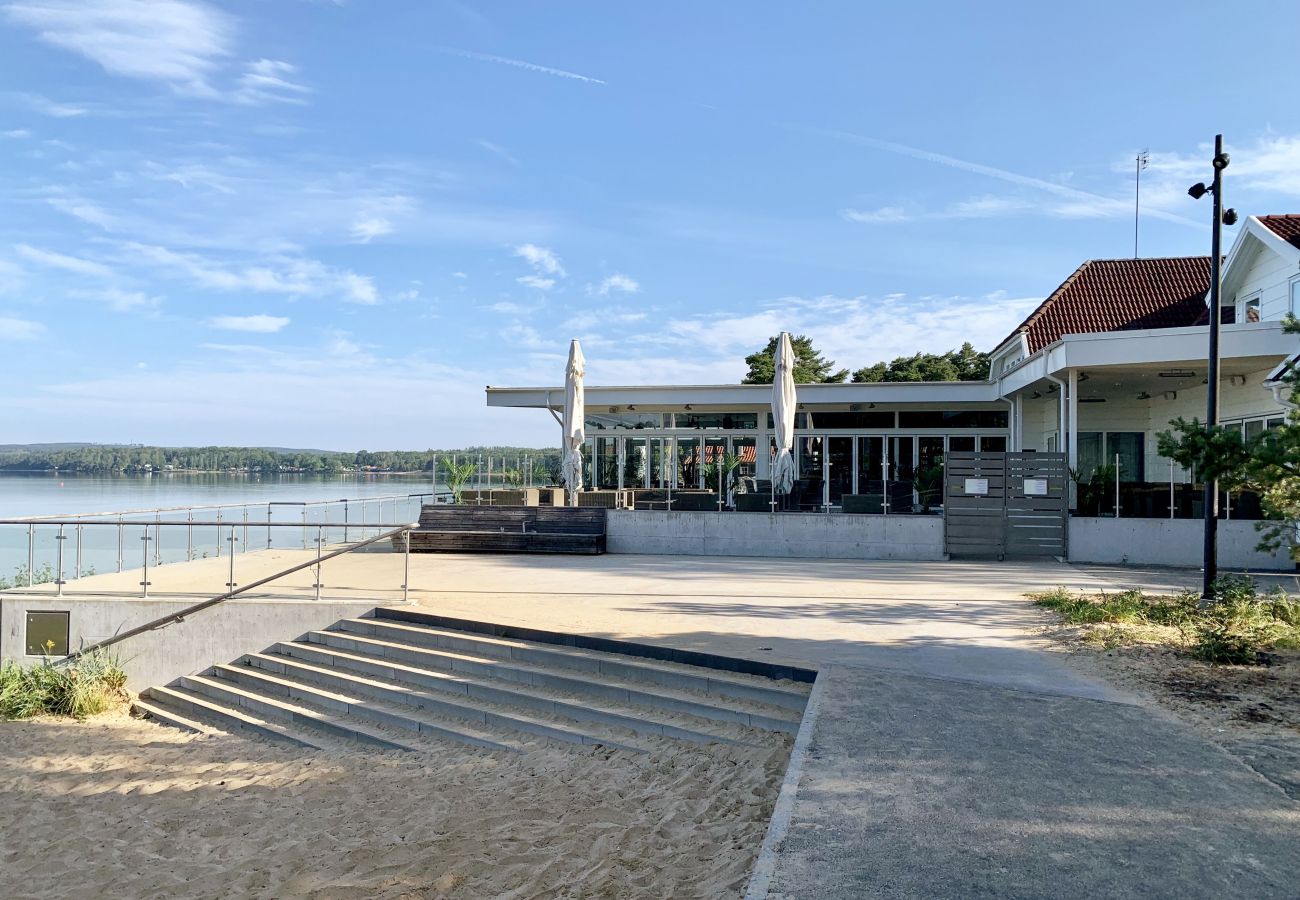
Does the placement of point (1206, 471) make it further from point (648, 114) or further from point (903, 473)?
point (903, 473)

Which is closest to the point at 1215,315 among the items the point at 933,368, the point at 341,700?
the point at 341,700

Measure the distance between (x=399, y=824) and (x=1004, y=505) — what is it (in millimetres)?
12781

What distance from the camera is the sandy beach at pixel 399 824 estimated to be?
4516 mm

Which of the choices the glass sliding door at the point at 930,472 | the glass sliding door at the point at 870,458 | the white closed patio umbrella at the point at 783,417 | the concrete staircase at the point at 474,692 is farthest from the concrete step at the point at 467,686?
the glass sliding door at the point at 870,458

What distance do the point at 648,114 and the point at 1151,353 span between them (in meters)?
10.0

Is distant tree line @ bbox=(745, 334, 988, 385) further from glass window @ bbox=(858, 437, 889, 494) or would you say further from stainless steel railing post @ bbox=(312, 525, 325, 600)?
stainless steel railing post @ bbox=(312, 525, 325, 600)

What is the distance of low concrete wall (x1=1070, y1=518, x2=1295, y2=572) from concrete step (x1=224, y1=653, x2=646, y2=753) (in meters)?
11.7

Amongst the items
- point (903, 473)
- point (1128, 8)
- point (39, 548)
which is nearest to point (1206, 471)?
point (1128, 8)

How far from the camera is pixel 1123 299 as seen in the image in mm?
22438

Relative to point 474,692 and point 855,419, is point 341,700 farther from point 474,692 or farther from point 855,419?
point 855,419

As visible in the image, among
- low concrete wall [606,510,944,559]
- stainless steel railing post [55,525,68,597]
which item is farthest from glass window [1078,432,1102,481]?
stainless steel railing post [55,525,68,597]

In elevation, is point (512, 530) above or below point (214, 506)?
below

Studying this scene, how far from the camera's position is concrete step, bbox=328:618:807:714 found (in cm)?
649

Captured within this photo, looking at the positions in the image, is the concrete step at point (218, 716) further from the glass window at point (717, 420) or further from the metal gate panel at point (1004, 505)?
the glass window at point (717, 420)
